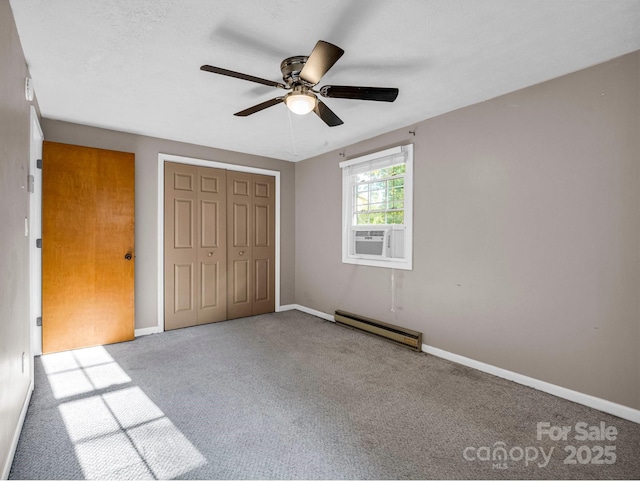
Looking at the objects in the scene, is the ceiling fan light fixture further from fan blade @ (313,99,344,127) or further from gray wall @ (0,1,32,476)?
gray wall @ (0,1,32,476)

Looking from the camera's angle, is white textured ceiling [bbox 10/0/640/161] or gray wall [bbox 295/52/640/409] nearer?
white textured ceiling [bbox 10/0/640/161]

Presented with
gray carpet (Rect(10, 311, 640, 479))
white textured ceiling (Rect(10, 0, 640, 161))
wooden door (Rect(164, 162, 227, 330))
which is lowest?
gray carpet (Rect(10, 311, 640, 479))

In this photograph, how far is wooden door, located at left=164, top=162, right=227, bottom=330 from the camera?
4.17 meters

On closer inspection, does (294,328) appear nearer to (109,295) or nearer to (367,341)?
(367,341)

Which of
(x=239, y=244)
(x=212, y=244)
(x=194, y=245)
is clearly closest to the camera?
(x=194, y=245)

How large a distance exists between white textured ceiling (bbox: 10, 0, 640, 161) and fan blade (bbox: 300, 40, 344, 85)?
26cm

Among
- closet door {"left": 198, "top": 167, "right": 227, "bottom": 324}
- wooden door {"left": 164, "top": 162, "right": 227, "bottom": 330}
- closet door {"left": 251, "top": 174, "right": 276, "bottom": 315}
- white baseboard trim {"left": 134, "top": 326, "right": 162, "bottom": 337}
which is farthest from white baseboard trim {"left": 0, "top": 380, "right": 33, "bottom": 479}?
closet door {"left": 251, "top": 174, "right": 276, "bottom": 315}

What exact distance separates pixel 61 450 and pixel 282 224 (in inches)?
147

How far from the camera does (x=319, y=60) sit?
1.81 meters

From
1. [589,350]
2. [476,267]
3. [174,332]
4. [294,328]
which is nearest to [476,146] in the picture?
[476,267]

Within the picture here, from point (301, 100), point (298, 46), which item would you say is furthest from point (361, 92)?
point (298, 46)

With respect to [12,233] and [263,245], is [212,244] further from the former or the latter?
[12,233]

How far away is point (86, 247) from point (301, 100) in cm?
284

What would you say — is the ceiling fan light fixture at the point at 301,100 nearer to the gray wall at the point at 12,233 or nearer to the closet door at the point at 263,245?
the gray wall at the point at 12,233
